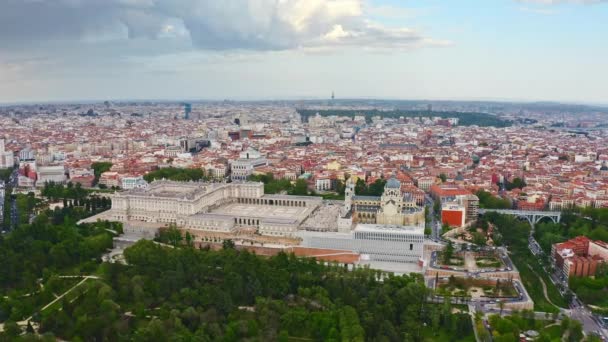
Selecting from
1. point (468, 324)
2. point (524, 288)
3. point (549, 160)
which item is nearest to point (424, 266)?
point (524, 288)

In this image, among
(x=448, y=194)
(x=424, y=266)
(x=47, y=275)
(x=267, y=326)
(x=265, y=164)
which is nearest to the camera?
(x=267, y=326)

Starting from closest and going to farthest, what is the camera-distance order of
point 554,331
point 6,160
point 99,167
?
1. point 554,331
2. point 99,167
3. point 6,160

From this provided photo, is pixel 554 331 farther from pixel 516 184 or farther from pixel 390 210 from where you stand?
pixel 516 184

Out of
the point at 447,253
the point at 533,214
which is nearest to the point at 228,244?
the point at 447,253

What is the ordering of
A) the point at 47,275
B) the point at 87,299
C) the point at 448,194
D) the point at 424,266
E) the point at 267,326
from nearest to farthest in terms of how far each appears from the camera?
the point at 267,326
the point at 87,299
the point at 47,275
the point at 424,266
the point at 448,194

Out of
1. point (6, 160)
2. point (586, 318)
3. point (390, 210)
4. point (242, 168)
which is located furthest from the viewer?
point (6, 160)

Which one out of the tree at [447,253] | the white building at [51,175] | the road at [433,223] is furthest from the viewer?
the white building at [51,175]

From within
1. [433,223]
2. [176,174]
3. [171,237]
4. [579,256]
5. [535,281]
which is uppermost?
[176,174]

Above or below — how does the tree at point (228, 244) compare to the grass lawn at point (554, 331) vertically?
above

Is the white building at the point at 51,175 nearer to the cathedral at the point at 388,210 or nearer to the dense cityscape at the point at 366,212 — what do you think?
the dense cityscape at the point at 366,212

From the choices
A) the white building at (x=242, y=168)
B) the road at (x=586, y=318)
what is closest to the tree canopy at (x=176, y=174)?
the white building at (x=242, y=168)

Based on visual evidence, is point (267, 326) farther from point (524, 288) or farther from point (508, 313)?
point (524, 288)
